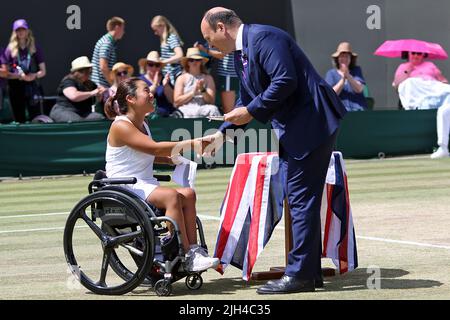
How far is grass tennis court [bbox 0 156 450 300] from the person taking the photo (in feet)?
26.3

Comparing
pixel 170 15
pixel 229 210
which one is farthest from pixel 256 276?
pixel 170 15

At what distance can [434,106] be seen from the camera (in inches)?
781

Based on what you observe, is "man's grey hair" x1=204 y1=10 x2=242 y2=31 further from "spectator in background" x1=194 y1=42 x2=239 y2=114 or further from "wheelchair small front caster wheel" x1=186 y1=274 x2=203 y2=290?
"spectator in background" x1=194 y1=42 x2=239 y2=114

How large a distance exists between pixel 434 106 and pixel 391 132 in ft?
3.35

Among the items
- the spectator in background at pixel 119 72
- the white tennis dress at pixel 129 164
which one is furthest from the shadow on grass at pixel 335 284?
the spectator in background at pixel 119 72

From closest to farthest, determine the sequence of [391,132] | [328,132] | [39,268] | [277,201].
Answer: [328,132] → [277,201] → [39,268] → [391,132]

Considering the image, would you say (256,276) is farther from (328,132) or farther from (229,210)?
(328,132)

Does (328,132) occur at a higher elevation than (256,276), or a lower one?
higher

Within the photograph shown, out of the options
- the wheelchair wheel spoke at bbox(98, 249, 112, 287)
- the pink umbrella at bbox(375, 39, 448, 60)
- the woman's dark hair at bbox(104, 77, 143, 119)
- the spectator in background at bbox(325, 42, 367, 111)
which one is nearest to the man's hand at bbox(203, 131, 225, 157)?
the woman's dark hair at bbox(104, 77, 143, 119)

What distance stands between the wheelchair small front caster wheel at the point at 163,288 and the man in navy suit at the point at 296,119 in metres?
0.62

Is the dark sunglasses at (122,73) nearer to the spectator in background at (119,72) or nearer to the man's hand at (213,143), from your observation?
the spectator in background at (119,72)

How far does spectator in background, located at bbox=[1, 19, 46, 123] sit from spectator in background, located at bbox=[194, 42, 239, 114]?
319cm
